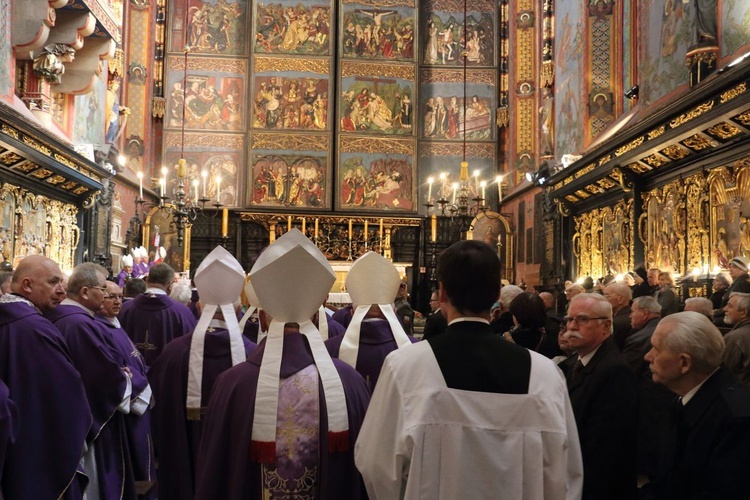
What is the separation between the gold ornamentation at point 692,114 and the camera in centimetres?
1047

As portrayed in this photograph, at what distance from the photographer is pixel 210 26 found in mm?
25781

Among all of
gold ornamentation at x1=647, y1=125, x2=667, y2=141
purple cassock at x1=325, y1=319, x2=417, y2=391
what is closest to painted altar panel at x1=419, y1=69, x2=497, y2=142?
gold ornamentation at x1=647, y1=125, x2=667, y2=141

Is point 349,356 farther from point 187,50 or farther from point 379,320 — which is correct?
point 187,50

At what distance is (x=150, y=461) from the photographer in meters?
6.17

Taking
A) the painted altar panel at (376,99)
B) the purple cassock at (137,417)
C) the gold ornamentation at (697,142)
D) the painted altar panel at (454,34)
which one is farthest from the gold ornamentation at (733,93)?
the painted altar panel at (454,34)

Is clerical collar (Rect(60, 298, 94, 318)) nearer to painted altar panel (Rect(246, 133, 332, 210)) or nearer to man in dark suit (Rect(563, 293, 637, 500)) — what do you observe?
man in dark suit (Rect(563, 293, 637, 500))

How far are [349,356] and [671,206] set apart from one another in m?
9.39

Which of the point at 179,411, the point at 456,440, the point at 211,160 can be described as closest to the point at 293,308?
the point at 456,440

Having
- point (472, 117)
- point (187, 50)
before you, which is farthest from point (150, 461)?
point (472, 117)

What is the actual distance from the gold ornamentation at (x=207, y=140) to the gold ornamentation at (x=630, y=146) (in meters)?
14.1

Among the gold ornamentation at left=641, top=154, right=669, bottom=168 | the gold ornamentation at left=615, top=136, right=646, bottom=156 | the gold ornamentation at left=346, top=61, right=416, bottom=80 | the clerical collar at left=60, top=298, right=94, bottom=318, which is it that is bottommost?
the clerical collar at left=60, top=298, right=94, bottom=318

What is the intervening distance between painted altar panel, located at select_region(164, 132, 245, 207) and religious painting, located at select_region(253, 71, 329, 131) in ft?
3.92

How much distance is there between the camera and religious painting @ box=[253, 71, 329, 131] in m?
25.4

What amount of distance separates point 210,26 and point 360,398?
943 inches
